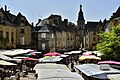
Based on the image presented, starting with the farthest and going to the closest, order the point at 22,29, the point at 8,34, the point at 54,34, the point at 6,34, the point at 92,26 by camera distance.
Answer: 1. the point at 92,26
2. the point at 54,34
3. the point at 22,29
4. the point at 8,34
5. the point at 6,34

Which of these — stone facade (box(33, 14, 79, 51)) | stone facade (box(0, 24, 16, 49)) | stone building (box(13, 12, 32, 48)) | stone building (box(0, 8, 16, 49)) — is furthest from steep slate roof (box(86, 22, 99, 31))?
stone building (box(0, 8, 16, 49))

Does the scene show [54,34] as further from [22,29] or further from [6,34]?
[6,34]

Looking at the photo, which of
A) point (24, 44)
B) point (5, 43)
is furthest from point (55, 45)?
point (5, 43)

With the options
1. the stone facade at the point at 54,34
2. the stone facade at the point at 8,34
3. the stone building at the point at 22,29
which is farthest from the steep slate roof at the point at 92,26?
the stone facade at the point at 8,34

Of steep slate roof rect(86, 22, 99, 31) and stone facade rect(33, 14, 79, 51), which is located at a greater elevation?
steep slate roof rect(86, 22, 99, 31)

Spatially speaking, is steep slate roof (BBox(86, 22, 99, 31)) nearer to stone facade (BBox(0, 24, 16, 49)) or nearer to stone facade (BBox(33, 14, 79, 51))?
stone facade (BBox(33, 14, 79, 51))

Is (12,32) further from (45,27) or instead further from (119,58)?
(119,58)

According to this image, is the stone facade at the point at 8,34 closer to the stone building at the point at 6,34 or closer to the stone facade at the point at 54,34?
the stone building at the point at 6,34

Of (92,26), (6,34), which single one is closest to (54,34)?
(6,34)

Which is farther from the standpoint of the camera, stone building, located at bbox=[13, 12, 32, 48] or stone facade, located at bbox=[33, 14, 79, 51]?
stone facade, located at bbox=[33, 14, 79, 51]

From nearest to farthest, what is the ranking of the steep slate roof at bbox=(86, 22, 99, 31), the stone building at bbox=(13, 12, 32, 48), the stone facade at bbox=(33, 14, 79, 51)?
the stone building at bbox=(13, 12, 32, 48) < the stone facade at bbox=(33, 14, 79, 51) < the steep slate roof at bbox=(86, 22, 99, 31)

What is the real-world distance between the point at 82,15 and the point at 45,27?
8105cm

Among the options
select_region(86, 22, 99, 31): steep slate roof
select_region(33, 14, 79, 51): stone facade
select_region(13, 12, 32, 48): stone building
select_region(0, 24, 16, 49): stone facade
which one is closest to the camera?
select_region(0, 24, 16, 49): stone facade

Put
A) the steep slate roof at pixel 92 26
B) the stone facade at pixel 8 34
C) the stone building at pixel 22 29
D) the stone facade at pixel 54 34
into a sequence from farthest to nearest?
the steep slate roof at pixel 92 26 < the stone facade at pixel 54 34 < the stone building at pixel 22 29 < the stone facade at pixel 8 34
